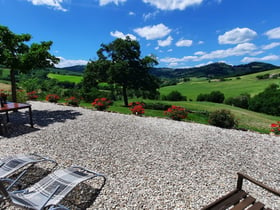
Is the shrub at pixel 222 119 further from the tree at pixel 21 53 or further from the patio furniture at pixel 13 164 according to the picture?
the tree at pixel 21 53

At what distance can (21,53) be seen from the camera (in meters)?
8.63

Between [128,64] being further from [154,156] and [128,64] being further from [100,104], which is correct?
[154,156]

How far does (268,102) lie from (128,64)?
33.7 m

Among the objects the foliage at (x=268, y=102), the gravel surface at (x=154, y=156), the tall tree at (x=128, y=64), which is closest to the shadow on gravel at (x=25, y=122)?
the gravel surface at (x=154, y=156)

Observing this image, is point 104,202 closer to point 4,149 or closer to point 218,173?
point 218,173

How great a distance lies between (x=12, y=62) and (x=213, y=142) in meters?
8.91

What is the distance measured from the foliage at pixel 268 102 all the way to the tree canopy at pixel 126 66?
30.3 m

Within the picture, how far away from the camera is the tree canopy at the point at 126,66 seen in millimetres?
16875

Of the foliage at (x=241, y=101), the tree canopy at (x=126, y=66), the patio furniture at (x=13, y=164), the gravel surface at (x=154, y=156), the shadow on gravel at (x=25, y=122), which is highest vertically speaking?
the tree canopy at (x=126, y=66)

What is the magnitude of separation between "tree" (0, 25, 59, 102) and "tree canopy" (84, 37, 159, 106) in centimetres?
817


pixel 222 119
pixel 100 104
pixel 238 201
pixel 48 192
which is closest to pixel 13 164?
pixel 48 192

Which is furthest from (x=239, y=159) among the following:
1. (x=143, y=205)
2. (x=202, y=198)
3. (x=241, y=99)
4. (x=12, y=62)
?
(x=241, y=99)

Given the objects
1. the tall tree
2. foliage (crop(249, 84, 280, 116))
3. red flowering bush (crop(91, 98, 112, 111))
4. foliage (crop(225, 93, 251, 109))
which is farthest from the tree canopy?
foliage (crop(225, 93, 251, 109))

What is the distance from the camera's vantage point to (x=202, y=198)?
2.91 m
